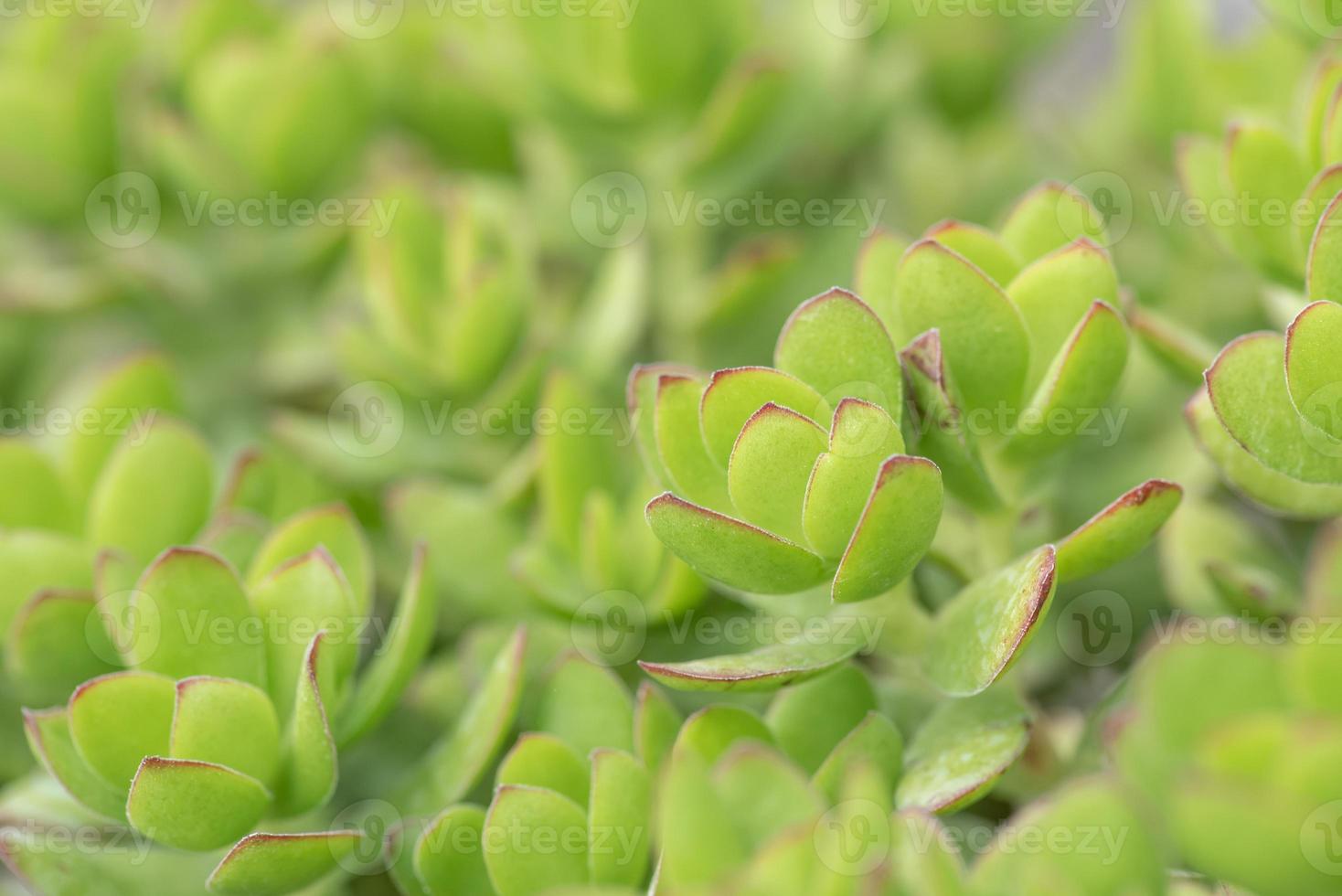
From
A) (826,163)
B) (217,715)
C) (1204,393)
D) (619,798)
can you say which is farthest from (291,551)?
(826,163)

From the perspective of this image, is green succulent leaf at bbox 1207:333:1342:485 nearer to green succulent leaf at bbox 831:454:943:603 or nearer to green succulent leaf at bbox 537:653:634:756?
green succulent leaf at bbox 831:454:943:603

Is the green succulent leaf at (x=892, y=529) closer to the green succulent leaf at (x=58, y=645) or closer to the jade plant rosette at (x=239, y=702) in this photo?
the jade plant rosette at (x=239, y=702)

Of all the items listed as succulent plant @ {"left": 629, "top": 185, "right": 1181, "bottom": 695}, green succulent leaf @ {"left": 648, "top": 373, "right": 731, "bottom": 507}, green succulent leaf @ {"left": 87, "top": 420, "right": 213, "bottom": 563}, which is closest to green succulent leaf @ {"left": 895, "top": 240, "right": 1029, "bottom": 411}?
succulent plant @ {"left": 629, "top": 185, "right": 1181, "bottom": 695}

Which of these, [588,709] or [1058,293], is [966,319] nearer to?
[1058,293]

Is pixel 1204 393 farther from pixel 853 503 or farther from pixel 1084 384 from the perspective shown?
pixel 853 503

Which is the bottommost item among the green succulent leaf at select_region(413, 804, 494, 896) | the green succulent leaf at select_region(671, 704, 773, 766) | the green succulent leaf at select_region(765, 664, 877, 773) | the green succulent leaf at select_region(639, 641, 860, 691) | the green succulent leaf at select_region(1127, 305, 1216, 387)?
the green succulent leaf at select_region(413, 804, 494, 896)

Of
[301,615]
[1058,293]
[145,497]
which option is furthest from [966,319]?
[145,497]

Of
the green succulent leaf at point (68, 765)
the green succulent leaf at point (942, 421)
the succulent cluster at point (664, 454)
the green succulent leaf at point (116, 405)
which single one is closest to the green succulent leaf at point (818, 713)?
the succulent cluster at point (664, 454)
